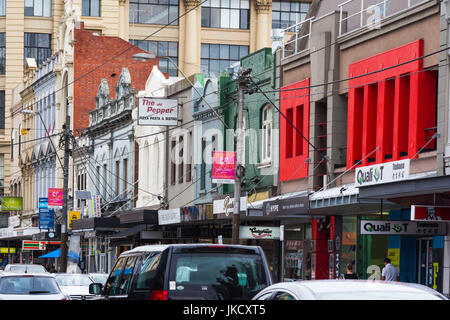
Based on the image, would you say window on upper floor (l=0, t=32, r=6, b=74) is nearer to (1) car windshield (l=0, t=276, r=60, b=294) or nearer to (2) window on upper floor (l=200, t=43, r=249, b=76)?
(2) window on upper floor (l=200, t=43, r=249, b=76)

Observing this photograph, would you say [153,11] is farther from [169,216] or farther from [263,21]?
[169,216]

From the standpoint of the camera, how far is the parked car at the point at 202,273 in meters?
14.3

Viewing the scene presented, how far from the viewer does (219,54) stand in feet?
259

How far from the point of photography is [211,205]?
36781 millimetres

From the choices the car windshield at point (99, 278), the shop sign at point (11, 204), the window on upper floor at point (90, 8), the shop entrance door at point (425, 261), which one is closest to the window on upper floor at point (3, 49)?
the shop sign at point (11, 204)

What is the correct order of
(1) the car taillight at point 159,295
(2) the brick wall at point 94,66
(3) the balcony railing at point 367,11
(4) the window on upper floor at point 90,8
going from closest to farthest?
(1) the car taillight at point 159,295
(3) the balcony railing at point 367,11
(2) the brick wall at point 94,66
(4) the window on upper floor at point 90,8

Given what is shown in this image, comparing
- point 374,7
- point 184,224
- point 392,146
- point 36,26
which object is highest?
point 36,26

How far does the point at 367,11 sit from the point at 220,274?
16.8 meters

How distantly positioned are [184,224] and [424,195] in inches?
761

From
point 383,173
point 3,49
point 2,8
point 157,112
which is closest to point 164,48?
point 2,8

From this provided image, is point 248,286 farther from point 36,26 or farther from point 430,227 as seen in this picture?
point 36,26

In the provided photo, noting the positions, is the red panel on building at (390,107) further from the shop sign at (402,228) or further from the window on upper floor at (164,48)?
the window on upper floor at (164,48)

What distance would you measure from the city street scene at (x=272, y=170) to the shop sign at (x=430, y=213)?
0.04 metres
